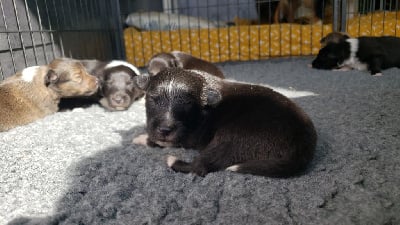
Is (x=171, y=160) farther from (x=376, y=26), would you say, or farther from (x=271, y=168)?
(x=376, y=26)

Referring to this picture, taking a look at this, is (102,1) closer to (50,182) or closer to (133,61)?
(133,61)

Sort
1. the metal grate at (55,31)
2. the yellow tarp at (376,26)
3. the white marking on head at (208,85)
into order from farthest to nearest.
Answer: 1. the yellow tarp at (376,26)
2. the metal grate at (55,31)
3. the white marking on head at (208,85)

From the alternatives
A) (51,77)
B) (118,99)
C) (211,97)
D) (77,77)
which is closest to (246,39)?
(118,99)

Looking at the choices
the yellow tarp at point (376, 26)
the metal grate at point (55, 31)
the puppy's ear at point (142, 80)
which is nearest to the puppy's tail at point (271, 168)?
the puppy's ear at point (142, 80)

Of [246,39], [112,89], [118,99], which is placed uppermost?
[246,39]

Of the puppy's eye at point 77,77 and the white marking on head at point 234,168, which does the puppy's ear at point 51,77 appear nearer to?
the puppy's eye at point 77,77

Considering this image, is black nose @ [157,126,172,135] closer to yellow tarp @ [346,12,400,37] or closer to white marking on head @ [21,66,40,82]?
white marking on head @ [21,66,40,82]
